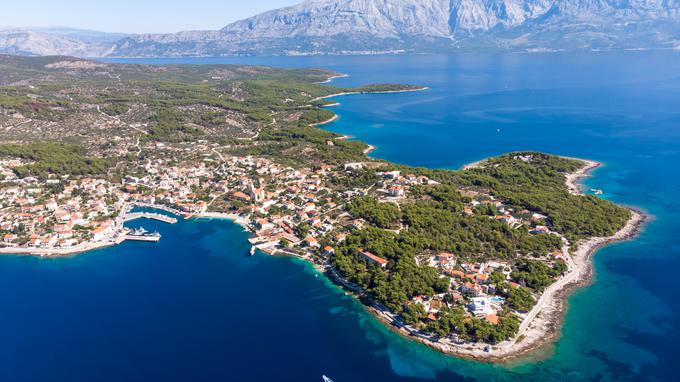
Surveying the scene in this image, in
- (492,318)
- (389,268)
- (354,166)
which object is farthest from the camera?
(354,166)

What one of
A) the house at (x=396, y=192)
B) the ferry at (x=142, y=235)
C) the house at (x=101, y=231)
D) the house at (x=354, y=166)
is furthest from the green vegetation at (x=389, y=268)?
the house at (x=101, y=231)

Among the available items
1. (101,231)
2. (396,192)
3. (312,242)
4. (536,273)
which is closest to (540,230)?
(536,273)

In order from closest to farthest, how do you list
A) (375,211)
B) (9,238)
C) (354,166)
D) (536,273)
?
(536,273) < (9,238) < (375,211) < (354,166)

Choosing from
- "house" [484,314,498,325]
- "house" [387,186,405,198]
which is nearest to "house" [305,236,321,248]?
"house" [387,186,405,198]

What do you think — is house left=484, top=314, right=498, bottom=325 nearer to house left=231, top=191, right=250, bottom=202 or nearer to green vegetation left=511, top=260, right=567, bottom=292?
green vegetation left=511, top=260, right=567, bottom=292

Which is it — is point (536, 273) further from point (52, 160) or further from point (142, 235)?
point (52, 160)

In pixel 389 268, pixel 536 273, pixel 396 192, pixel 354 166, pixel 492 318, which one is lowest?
pixel 492 318
